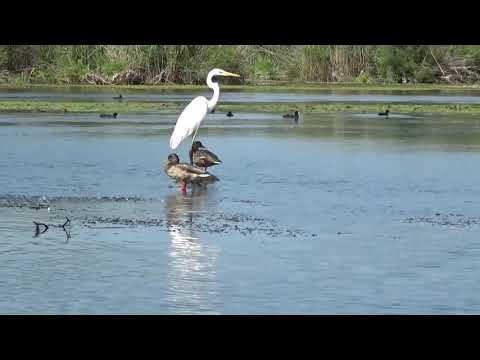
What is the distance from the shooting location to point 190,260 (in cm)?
1037

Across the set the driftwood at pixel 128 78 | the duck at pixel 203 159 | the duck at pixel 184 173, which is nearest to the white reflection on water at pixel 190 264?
the duck at pixel 184 173

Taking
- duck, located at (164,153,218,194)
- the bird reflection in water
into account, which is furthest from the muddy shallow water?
duck, located at (164,153,218,194)

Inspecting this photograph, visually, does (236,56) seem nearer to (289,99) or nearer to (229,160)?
(289,99)

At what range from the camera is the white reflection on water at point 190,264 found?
8.77m

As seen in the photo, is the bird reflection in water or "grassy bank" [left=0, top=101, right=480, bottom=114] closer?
the bird reflection in water

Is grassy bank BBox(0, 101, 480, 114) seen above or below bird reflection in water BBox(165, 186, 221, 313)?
above

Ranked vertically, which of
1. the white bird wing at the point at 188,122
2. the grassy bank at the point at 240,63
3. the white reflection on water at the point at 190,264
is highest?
the grassy bank at the point at 240,63

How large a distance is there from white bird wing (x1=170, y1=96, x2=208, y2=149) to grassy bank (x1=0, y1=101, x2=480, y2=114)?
40.6 ft

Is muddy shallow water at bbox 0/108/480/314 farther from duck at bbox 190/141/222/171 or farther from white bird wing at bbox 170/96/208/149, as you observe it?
white bird wing at bbox 170/96/208/149

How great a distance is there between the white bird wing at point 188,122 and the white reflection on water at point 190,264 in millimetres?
3918

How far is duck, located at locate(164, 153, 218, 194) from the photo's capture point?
15.2 meters

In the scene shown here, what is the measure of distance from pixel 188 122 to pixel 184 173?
2.62m

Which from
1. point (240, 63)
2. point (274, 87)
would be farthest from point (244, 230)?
point (240, 63)

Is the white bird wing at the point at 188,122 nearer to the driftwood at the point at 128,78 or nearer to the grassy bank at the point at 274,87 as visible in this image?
the grassy bank at the point at 274,87
